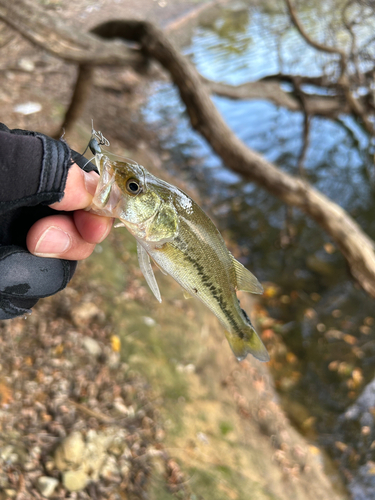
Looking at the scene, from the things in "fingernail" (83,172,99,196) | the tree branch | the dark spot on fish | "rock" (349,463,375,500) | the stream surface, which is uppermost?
"fingernail" (83,172,99,196)

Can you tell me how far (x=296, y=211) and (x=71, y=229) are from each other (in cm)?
844

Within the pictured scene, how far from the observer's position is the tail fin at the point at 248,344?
231 cm

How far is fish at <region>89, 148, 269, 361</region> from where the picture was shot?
1.91 metres

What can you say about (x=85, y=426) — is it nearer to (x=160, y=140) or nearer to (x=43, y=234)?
(x=43, y=234)

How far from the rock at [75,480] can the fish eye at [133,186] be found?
262cm

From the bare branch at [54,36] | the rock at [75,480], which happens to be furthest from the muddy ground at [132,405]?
the bare branch at [54,36]

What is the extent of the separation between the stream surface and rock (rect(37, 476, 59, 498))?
14.8 ft

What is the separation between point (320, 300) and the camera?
26.4 feet

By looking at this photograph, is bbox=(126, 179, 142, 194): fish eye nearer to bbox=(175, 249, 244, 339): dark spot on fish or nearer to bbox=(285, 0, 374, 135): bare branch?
bbox=(175, 249, 244, 339): dark spot on fish

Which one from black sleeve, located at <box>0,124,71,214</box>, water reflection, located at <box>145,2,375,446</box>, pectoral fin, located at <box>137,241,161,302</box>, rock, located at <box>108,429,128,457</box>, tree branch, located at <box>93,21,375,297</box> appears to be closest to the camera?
black sleeve, located at <box>0,124,71,214</box>

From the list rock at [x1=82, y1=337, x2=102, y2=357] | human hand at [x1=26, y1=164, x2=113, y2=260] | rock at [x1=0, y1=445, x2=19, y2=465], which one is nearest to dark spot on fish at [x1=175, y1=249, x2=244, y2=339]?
human hand at [x1=26, y1=164, x2=113, y2=260]

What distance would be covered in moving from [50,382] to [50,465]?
0.81 m

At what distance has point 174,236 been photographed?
6.68 ft

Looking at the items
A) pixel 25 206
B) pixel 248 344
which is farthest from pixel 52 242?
pixel 248 344
